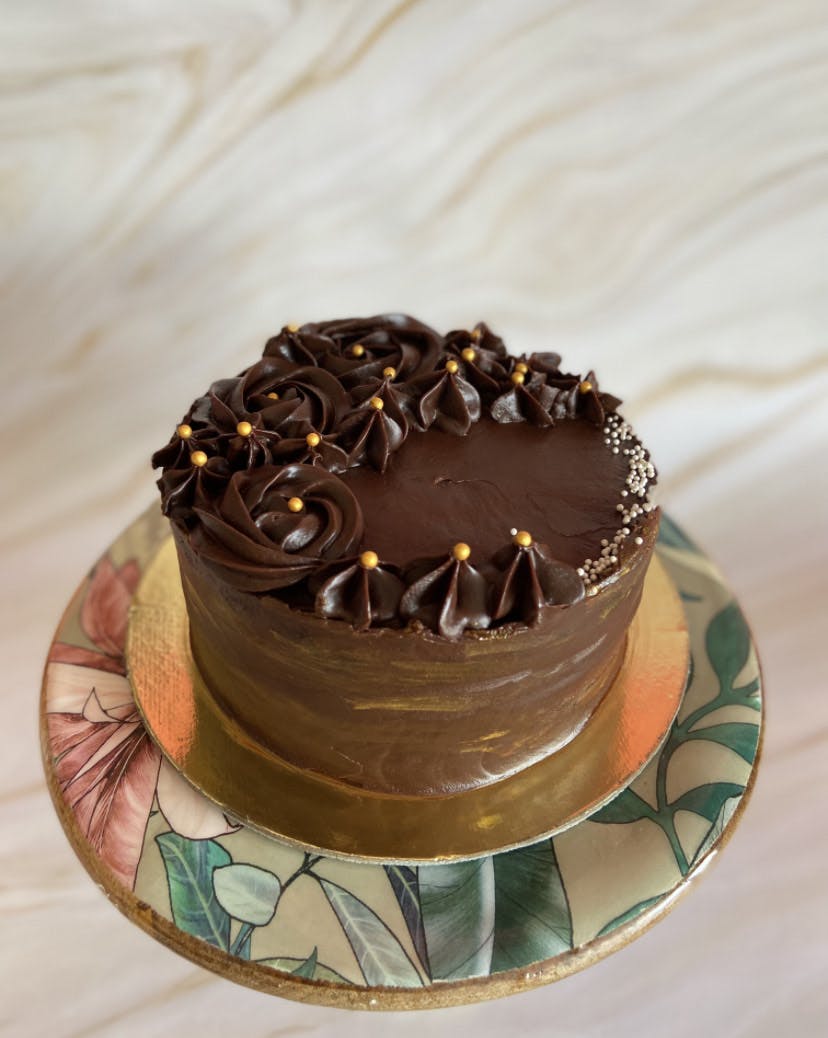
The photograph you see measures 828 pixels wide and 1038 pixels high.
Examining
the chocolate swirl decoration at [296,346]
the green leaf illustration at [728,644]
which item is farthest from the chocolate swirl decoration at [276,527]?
the green leaf illustration at [728,644]

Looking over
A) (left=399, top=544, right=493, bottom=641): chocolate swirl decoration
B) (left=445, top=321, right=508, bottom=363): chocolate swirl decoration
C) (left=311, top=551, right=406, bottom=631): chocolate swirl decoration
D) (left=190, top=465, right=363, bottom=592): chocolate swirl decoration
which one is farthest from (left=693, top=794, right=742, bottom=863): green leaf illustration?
(left=445, top=321, right=508, bottom=363): chocolate swirl decoration

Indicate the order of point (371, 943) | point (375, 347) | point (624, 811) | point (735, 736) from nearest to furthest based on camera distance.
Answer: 1. point (371, 943)
2. point (624, 811)
3. point (735, 736)
4. point (375, 347)

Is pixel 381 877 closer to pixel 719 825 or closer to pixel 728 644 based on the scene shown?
pixel 719 825

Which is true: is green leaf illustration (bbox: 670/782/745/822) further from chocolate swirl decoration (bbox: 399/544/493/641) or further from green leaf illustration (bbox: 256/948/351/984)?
green leaf illustration (bbox: 256/948/351/984)

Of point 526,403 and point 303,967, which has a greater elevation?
point 526,403

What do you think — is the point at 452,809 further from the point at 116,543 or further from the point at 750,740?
the point at 116,543

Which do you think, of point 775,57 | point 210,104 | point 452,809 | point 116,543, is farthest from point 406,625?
point 775,57

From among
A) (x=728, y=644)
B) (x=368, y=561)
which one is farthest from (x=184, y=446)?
(x=728, y=644)

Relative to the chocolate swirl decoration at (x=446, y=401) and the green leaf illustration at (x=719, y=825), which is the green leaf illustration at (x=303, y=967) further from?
the chocolate swirl decoration at (x=446, y=401)
